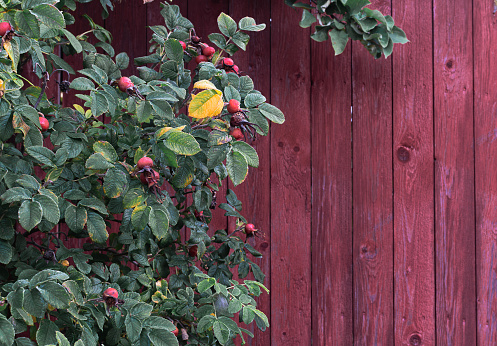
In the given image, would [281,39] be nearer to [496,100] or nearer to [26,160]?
[496,100]

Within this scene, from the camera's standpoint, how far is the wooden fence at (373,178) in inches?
65.2

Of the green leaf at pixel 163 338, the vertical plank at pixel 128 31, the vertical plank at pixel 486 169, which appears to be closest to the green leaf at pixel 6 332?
the green leaf at pixel 163 338

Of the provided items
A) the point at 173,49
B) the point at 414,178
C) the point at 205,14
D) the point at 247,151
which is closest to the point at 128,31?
the point at 205,14

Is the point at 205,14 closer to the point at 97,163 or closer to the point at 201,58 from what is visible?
the point at 201,58

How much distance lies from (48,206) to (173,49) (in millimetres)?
465

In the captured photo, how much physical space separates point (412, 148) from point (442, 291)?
54 cm

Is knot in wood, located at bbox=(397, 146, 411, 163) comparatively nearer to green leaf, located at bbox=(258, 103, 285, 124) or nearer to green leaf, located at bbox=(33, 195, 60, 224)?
green leaf, located at bbox=(258, 103, 285, 124)

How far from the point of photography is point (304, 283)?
1.66 meters

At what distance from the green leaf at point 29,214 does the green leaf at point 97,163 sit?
12cm

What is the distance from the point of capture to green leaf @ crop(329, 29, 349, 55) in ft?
4.73

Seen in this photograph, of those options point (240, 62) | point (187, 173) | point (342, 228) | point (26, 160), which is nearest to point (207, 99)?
point (187, 173)

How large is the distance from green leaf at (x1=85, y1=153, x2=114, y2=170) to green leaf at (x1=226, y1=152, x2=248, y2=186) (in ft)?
0.78

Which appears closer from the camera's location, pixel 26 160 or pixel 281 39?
pixel 26 160

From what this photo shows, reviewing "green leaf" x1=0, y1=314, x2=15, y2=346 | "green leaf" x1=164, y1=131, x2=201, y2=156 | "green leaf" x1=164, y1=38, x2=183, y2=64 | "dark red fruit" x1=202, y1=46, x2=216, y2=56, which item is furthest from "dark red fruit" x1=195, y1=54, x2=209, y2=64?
"green leaf" x1=0, y1=314, x2=15, y2=346
